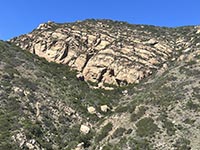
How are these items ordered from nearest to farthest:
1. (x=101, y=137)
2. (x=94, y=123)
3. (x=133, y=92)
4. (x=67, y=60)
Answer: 1. (x=101, y=137)
2. (x=94, y=123)
3. (x=133, y=92)
4. (x=67, y=60)

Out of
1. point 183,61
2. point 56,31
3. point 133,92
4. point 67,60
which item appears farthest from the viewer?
point 56,31

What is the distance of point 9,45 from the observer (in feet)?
231

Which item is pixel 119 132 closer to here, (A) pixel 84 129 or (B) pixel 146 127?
(B) pixel 146 127

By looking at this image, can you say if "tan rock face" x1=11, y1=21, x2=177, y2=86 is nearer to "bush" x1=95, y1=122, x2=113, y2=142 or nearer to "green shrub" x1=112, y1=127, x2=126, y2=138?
"bush" x1=95, y1=122, x2=113, y2=142

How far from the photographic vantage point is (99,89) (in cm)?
5841

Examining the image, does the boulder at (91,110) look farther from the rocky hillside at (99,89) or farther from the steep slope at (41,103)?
the steep slope at (41,103)

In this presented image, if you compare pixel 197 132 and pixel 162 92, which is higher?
pixel 162 92

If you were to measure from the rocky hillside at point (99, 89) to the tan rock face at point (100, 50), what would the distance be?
0.17 metres

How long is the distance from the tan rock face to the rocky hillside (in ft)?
0.54

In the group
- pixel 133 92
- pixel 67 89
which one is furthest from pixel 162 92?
pixel 67 89

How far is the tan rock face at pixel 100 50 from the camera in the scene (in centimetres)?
6153

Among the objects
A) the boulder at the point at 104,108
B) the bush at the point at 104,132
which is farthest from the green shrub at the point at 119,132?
the boulder at the point at 104,108

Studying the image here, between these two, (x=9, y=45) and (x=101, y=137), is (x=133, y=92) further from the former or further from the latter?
(x=9, y=45)

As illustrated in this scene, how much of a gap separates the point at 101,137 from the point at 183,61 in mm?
25144
